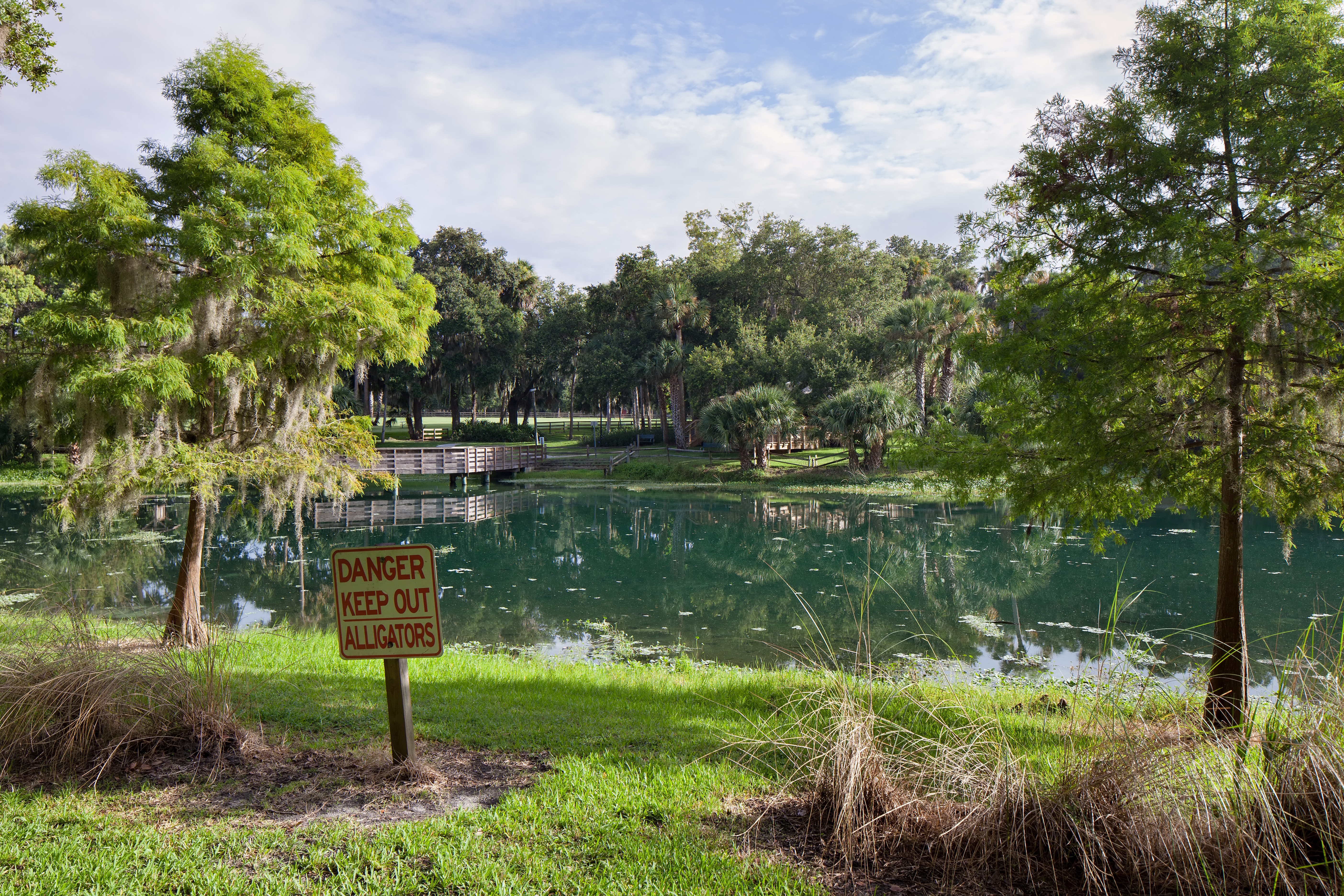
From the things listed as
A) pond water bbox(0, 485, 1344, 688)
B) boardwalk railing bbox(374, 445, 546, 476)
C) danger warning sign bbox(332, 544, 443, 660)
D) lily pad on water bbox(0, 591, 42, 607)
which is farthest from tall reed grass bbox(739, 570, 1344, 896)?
boardwalk railing bbox(374, 445, 546, 476)

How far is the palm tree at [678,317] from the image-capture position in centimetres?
4609

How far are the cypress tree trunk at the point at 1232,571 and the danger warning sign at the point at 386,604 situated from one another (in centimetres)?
523

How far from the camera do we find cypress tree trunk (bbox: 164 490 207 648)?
27.0ft

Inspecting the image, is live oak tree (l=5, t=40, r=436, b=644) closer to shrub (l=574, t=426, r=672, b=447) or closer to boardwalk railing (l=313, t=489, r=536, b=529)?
boardwalk railing (l=313, t=489, r=536, b=529)

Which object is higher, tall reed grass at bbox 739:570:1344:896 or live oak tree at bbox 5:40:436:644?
live oak tree at bbox 5:40:436:644

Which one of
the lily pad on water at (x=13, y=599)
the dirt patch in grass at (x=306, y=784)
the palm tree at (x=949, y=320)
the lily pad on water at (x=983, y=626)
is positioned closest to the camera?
the dirt patch in grass at (x=306, y=784)

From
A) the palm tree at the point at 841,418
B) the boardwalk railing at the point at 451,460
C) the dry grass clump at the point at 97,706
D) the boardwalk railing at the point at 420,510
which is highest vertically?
the palm tree at the point at 841,418

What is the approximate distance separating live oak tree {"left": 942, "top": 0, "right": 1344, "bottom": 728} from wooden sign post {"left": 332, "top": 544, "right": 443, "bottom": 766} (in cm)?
463

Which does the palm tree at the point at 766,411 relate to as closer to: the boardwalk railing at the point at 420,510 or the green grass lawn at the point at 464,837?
the boardwalk railing at the point at 420,510

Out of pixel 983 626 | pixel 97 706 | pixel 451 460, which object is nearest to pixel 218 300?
pixel 97 706

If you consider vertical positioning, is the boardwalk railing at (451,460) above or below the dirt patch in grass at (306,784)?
above

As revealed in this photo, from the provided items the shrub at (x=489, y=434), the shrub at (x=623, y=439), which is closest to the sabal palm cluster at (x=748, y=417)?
the shrub at (x=623, y=439)

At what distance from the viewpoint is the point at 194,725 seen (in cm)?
456

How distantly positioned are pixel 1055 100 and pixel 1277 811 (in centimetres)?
550
